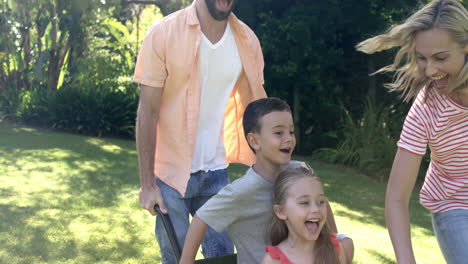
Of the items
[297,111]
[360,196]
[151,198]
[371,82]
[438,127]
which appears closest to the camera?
[438,127]

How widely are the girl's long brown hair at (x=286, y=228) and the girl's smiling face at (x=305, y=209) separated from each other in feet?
0.09

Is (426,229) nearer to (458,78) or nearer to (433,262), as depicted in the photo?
(433,262)

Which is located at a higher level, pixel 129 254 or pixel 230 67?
pixel 230 67

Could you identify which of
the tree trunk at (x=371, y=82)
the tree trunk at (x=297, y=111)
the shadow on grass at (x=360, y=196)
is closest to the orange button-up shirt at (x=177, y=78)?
the shadow on grass at (x=360, y=196)

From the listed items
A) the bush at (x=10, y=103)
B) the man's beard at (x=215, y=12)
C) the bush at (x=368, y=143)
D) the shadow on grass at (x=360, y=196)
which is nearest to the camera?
the man's beard at (x=215, y=12)

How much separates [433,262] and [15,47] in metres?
14.0

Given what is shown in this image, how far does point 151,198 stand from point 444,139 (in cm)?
140

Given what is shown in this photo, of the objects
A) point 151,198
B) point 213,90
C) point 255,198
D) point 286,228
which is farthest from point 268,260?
point 213,90

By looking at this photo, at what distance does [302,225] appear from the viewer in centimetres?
247

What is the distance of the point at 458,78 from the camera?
231 cm

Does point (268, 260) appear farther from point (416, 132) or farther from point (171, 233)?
point (416, 132)

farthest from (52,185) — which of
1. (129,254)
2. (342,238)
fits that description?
(342,238)

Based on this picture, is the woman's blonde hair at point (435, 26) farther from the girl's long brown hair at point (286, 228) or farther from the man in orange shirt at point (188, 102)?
the man in orange shirt at point (188, 102)

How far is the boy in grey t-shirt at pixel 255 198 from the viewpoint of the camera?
8.41 ft
